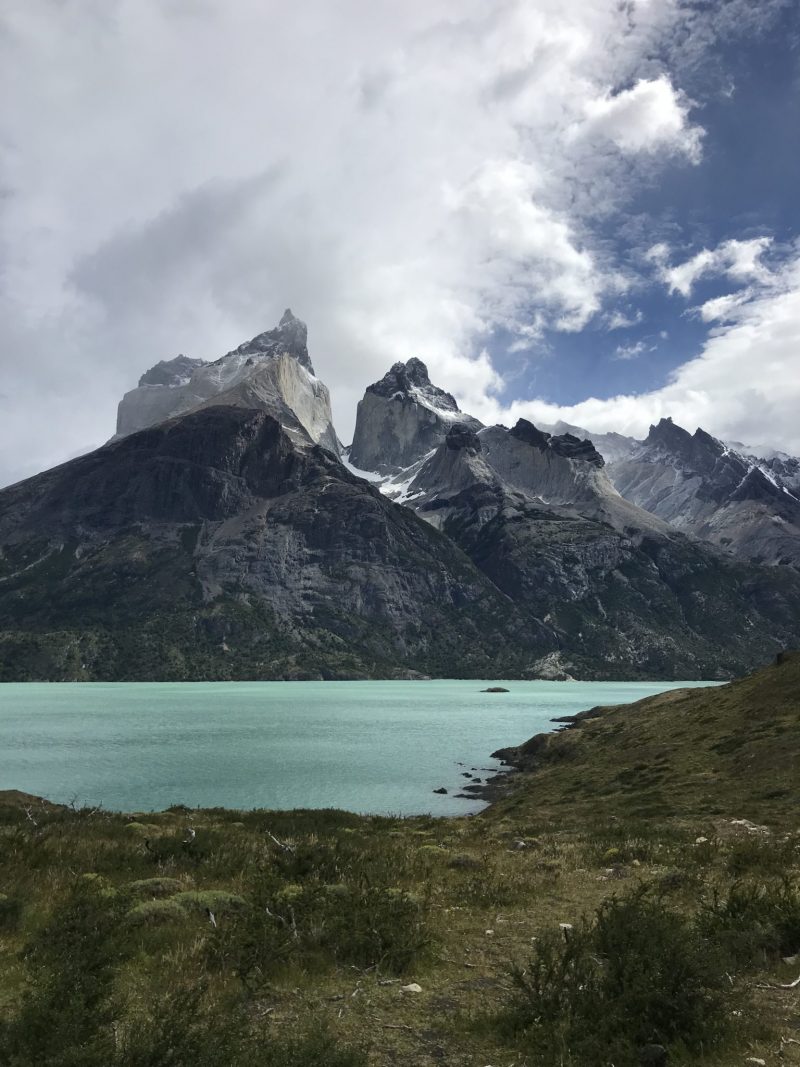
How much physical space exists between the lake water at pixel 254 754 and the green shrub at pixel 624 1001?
39.9 meters

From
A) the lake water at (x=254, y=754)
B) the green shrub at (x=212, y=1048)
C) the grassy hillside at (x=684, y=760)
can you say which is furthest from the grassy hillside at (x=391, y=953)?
the lake water at (x=254, y=754)

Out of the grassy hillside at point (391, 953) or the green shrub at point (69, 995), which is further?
the grassy hillside at point (391, 953)

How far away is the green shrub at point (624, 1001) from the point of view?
7963mm

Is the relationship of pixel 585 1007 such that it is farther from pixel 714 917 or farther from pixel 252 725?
pixel 252 725

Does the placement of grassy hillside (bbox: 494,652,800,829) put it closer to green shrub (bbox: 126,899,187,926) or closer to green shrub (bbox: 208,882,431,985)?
green shrub (bbox: 208,882,431,985)

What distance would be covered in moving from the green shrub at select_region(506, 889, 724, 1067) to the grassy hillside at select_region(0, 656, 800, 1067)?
0.09ft

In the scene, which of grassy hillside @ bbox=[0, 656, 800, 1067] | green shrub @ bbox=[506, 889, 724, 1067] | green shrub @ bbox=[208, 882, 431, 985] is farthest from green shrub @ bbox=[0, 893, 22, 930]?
green shrub @ bbox=[506, 889, 724, 1067]

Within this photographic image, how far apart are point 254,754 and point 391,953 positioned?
224ft

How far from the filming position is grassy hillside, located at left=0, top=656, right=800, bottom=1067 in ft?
25.8

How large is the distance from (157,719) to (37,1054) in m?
119

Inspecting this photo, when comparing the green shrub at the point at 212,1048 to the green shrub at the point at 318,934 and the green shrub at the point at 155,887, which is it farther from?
the green shrub at the point at 155,887

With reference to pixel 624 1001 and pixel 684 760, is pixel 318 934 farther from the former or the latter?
pixel 684 760

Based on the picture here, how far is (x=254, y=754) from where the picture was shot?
7519 cm

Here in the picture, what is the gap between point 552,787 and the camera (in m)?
51.9
